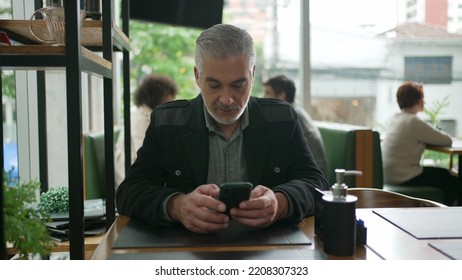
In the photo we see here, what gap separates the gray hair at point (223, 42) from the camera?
1204mm

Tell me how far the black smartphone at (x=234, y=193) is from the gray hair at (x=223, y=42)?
0.39 m

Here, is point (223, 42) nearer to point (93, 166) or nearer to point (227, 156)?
point (227, 156)

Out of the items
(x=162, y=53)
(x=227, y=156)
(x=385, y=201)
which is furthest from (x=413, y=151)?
(x=227, y=156)

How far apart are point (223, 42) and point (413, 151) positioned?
7.67ft

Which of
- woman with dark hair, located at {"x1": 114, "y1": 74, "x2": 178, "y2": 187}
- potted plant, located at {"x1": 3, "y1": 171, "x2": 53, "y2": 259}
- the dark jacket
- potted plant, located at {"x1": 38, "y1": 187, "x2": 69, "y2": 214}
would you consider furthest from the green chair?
potted plant, located at {"x1": 3, "y1": 171, "x2": 53, "y2": 259}

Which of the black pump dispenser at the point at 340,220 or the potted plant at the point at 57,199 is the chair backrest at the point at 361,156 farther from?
the black pump dispenser at the point at 340,220

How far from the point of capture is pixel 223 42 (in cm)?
121

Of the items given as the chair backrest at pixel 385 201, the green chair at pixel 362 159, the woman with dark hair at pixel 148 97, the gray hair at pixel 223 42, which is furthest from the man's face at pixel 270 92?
the gray hair at pixel 223 42

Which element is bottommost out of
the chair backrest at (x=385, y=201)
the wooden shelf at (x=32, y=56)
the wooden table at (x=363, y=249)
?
the chair backrest at (x=385, y=201)

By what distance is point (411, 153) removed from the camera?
3.23 metres

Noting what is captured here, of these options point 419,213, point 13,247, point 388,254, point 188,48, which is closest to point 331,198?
point 388,254

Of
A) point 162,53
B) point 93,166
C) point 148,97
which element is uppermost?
point 162,53

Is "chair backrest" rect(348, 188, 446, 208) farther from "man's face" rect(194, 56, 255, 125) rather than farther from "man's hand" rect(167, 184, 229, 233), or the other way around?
"man's hand" rect(167, 184, 229, 233)

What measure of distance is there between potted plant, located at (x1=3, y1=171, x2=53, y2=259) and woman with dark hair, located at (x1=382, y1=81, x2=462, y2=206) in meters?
2.70
